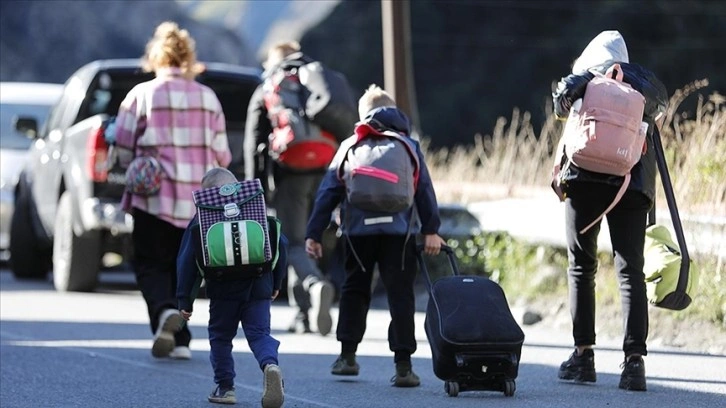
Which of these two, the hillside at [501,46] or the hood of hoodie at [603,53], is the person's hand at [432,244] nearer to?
the hood of hoodie at [603,53]

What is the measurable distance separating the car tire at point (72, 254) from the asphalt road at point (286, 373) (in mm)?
1694

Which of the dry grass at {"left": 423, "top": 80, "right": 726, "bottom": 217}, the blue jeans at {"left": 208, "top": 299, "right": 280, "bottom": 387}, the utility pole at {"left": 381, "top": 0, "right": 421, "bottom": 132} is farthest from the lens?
the utility pole at {"left": 381, "top": 0, "right": 421, "bottom": 132}

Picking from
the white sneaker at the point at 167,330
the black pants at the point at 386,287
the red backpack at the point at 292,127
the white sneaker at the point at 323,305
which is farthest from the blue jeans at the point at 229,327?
the red backpack at the point at 292,127

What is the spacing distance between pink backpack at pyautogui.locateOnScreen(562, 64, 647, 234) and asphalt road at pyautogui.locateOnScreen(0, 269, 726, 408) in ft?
3.66

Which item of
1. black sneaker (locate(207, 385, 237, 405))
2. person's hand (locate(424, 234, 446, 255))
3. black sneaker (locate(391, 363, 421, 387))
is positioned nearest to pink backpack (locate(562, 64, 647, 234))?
person's hand (locate(424, 234, 446, 255))

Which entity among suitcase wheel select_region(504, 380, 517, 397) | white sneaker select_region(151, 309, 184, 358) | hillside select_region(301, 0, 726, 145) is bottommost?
suitcase wheel select_region(504, 380, 517, 397)

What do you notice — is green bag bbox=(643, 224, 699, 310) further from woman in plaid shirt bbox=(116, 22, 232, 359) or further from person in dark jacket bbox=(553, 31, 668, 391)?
woman in plaid shirt bbox=(116, 22, 232, 359)

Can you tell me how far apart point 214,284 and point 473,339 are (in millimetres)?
1247

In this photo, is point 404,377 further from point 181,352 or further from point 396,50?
point 396,50

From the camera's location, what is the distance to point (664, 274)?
350 inches

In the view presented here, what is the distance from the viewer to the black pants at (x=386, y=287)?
932cm

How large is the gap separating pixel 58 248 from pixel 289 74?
4.27 metres

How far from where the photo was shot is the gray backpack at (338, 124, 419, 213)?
9203 mm

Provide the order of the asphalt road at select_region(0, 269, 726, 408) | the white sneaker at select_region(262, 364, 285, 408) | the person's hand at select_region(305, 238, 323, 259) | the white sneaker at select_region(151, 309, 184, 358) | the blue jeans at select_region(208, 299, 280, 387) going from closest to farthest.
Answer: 1. the white sneaker at select_region(262, 364, 285, 408)
2. the blue jeans at select_region(208, 299, 280, 387)
3. the asphalt road at select_region(0, 269, 726, 408)
4. the person's hand at select_region(305, 238, 323, 259)
5. the white sneaker at select_region(151, 309, 184, 358)
